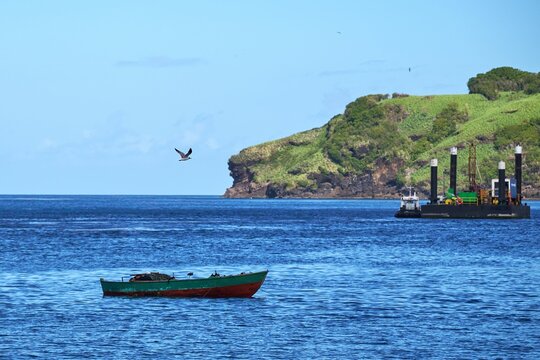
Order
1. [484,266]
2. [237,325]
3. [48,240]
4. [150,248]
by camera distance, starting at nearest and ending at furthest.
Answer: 1. [237,325]
2. [484,266]
3. [150,248]
4. [48,240]

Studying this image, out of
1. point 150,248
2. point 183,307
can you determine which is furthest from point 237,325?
point 150,248

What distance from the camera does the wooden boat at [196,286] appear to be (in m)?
70.6

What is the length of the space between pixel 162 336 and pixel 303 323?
8248mm

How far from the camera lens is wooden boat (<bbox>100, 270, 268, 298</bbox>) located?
232 ft

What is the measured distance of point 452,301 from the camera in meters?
70.6

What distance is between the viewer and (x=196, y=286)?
70562 millimetres

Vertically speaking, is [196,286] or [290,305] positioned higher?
[196,286]

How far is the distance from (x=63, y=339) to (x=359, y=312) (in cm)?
1807

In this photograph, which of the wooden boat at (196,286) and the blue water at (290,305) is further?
the wooden boat at (196,286)

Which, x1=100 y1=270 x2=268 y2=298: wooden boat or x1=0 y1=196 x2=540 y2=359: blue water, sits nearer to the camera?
x1=0 y1=196 x2=540 y2=359: blue water

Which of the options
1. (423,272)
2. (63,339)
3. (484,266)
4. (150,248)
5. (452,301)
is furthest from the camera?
(150,248)

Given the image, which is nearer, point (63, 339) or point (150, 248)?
point (63, 339)

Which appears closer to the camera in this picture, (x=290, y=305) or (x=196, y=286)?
(x=290, y=305)

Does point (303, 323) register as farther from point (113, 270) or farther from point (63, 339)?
point (113, 270)
